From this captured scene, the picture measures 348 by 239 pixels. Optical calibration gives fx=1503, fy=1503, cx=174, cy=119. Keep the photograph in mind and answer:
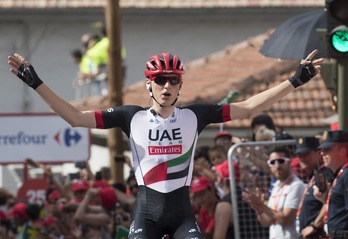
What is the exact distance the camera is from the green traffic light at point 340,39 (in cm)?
1438

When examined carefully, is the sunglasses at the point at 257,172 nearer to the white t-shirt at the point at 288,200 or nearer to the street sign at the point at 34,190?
the white t-shirt at the point at 288,200

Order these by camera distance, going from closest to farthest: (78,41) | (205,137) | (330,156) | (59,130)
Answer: (330,156) < (59,130) < (205,137) < (78,41)

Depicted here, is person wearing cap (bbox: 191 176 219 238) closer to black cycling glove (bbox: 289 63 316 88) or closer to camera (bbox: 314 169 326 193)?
camera (bbox: 314 169 326 193)

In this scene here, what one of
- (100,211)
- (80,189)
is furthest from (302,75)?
(80,189)

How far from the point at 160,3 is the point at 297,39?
2900 centimetres

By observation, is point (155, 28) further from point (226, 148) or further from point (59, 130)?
point (226, 148)

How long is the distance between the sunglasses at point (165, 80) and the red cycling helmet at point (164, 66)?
0.04 m

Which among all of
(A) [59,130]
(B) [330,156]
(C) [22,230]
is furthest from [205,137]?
(B) [330,156]

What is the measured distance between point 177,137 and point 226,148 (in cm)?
558

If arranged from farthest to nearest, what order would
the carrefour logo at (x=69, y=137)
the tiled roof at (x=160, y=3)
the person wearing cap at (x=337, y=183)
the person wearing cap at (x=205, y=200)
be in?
the tiled roof at (x=160, y=3) → the carrefour logo at (x=69, y=137) → the person wearing cap at (x=205, y=200) → the person wearing cap at (x=337, y=183)

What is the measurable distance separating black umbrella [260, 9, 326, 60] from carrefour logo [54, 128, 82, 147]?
6074 millimetres

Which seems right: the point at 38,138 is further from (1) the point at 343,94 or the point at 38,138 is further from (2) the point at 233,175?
(1) the point at 343,94

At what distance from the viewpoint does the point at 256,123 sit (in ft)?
56.5

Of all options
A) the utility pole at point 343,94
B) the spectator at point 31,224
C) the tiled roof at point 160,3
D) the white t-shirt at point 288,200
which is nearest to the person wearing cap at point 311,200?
the white t-shirt at point 288,200
